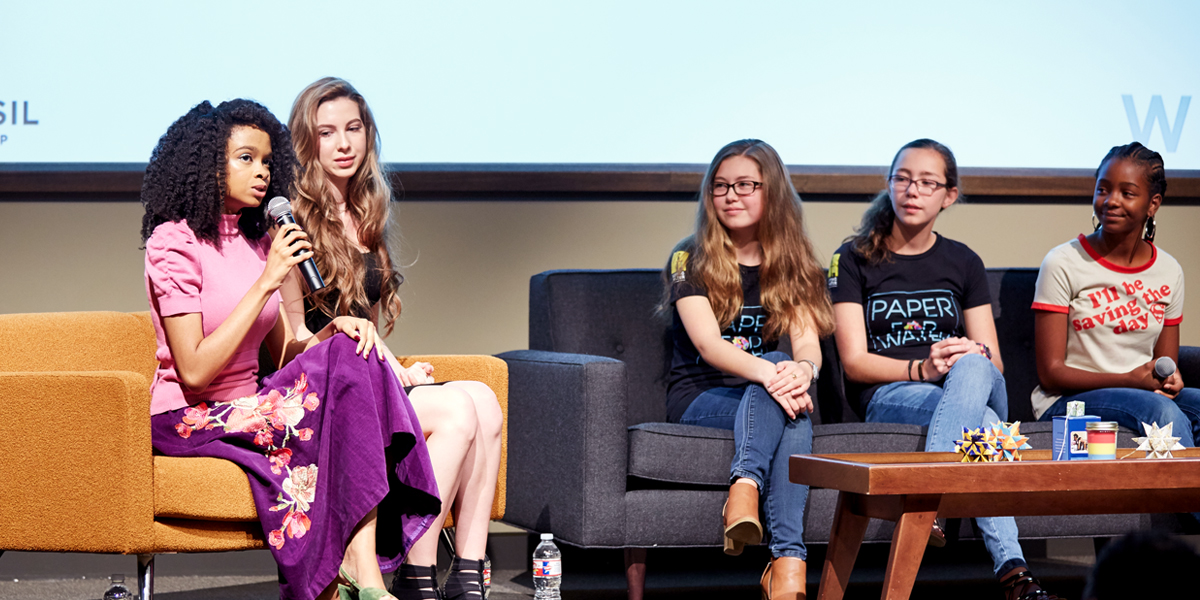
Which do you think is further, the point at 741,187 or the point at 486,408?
the point at 741,187

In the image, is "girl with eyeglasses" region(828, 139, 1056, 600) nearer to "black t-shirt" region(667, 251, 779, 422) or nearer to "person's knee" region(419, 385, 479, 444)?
"black t-shirt" region(667, 251, 779, 422)

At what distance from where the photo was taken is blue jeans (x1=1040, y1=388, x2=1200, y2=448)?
2.61 meters

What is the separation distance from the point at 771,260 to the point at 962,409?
1.95 ft

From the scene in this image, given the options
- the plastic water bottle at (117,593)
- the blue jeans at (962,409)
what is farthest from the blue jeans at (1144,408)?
the plastic water bottle at (117,593)

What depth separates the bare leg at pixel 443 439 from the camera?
6.81ft

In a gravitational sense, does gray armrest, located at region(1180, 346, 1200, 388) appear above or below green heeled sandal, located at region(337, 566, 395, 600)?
above

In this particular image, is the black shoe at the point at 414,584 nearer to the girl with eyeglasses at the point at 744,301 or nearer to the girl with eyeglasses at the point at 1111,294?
the girl with eyeglasses at the point at 744,301

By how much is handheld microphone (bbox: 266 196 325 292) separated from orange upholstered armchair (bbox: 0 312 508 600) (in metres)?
0.32

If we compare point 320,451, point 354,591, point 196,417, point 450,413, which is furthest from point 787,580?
point 196,417

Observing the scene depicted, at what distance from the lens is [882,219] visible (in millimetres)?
3004

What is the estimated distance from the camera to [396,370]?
7.36ft

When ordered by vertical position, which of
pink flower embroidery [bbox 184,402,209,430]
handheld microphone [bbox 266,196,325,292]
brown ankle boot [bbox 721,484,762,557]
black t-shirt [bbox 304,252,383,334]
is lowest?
brown ankle boot [bbox 721,484,762,557]

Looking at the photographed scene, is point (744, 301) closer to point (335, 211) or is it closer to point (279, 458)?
point (335, 211)

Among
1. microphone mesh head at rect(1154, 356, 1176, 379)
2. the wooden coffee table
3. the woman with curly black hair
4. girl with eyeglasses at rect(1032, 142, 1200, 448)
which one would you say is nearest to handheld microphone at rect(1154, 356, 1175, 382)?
microphone mesh head at rect(1154, 356, 1176, 379)
